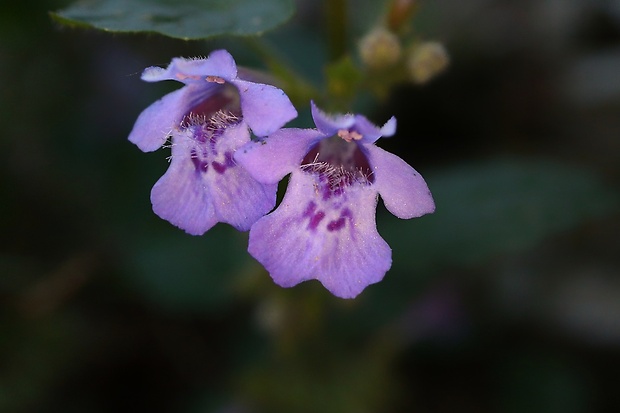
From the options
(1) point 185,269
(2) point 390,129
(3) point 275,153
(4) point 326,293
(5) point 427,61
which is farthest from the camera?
(1) point 185,269

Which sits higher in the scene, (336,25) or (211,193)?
(336,25)

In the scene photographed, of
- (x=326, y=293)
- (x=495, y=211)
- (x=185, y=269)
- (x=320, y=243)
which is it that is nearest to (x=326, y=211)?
(x=320, y=243)

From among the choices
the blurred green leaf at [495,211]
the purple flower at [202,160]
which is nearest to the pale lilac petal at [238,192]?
the purple flower at [202,160]

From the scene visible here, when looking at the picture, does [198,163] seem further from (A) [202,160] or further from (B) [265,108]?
(B) [265,108]

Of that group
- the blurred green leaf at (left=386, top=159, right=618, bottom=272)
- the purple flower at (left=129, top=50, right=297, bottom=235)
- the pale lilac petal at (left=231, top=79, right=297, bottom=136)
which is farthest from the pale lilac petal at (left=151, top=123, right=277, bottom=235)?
the blurred green leaf at (left=386, top=159, right=618, bottom=272)

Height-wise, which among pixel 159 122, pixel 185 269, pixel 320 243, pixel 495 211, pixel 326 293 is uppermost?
pixel 159 122

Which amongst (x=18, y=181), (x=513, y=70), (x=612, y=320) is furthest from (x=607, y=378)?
(x=18, y=181)
